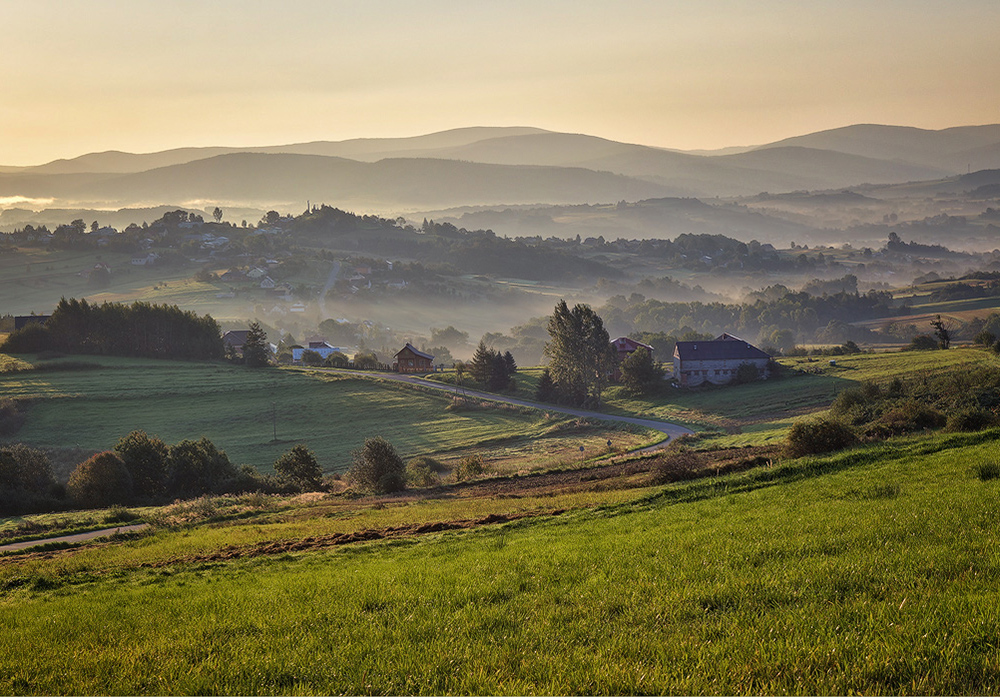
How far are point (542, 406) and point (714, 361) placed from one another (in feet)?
86.0

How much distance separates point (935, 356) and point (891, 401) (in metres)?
47.5

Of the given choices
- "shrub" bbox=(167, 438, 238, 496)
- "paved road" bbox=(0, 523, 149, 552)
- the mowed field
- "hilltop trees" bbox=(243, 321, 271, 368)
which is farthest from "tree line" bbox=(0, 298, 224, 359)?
"paved road" bbox=(0, 523, 149, 552)

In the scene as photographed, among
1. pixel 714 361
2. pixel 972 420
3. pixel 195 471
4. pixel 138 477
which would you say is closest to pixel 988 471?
pixel 972 420

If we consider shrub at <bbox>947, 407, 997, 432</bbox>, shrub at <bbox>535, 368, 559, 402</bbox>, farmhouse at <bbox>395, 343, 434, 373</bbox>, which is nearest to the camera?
shrub at <bbox>947, 407, 997, 432</bbox>

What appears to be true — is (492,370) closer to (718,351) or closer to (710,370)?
(710,370)

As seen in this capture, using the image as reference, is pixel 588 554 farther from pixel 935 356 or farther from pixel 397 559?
pixel 935 356

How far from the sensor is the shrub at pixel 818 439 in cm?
3039

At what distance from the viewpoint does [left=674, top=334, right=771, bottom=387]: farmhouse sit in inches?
4023

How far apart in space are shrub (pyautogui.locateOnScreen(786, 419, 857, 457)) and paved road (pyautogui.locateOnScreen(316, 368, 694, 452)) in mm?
32333

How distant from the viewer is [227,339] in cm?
16075

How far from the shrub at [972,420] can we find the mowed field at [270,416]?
113 ft

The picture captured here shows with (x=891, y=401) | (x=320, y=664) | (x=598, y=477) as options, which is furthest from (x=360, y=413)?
(x=320, y=664)

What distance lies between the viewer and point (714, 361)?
103062 mm

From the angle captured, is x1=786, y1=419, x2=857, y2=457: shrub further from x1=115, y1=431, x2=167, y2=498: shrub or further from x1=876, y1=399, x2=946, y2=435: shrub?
x1=115, y1=431, x2=167, y2=498: shrub
